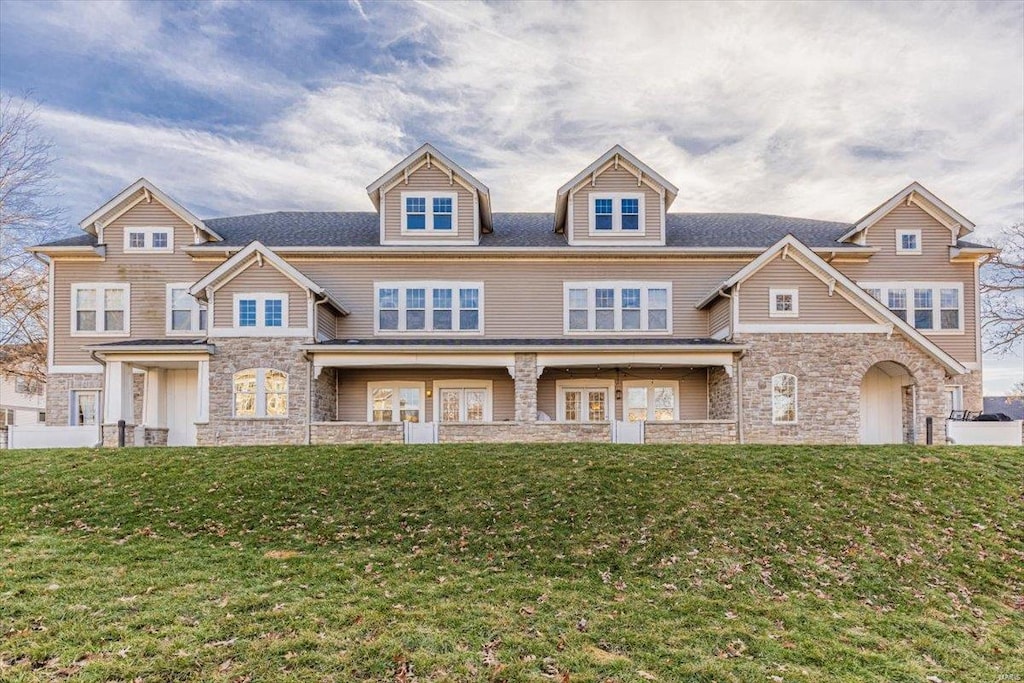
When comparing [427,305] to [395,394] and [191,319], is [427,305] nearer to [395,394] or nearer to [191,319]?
[395,394]

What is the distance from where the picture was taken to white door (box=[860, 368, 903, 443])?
2123cm

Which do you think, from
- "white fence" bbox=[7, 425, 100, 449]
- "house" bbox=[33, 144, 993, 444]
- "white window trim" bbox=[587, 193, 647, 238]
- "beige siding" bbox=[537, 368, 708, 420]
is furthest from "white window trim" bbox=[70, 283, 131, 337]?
"white window trim" bbox=[587, 193, 647, 238]

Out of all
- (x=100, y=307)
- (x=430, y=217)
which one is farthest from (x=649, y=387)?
(x=100, y=307)

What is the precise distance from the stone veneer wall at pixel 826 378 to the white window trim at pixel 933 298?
3.53 metres

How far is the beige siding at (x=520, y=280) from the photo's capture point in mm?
21531

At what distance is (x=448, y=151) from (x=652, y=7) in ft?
27.4

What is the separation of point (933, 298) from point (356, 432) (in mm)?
20505

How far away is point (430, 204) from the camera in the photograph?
2180 cm

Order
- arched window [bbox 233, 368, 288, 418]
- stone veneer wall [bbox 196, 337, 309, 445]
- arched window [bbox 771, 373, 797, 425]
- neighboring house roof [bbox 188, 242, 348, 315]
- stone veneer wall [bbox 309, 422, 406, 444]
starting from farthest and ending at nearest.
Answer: neighboring house roof [bbox 188, 242, 348, 315] → arched window [bbox 771, 373, 797, 425] → arched window [bbox 233, 368, 288, 418] → stone veneer wall [bbox 196, 337, 309, 445] → stone veneer wall [bbox 309, 422, 406, 444]

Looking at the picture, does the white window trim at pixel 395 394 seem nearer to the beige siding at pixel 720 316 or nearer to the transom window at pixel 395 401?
the transom window at pixel 395 401

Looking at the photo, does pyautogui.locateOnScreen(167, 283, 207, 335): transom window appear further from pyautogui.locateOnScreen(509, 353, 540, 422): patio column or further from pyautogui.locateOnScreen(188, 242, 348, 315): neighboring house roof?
pyautogui.locateOnScreen(509, 353, 540, 422): patio column

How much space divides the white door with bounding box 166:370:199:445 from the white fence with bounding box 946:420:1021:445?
24387mm

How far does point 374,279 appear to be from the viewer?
70.7ft

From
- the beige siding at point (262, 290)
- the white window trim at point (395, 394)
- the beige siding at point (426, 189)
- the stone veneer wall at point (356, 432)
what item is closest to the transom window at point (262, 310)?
the beige siding at point (262, 290)
